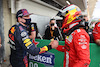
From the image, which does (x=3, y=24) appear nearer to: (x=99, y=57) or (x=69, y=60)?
(x=69, y=60)

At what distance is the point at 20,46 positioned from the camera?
1.80 metres

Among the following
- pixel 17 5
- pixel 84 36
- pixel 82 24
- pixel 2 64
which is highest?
pixel 17 5

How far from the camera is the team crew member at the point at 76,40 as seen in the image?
1.12 metres

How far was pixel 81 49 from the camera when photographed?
1135mm

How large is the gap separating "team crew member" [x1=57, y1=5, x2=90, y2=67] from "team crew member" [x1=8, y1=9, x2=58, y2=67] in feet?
1.73

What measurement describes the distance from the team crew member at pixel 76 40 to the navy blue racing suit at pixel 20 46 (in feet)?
1.84

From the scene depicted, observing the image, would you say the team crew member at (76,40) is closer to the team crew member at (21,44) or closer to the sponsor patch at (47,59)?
the team crew member at (21,44)

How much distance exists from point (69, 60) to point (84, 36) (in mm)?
490

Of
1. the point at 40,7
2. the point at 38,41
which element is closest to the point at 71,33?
the point at 38,41

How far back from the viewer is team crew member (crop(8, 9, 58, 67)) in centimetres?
168

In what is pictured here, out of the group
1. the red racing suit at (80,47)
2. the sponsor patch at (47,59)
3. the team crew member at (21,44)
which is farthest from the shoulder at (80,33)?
the sponsor patch at (47,59)

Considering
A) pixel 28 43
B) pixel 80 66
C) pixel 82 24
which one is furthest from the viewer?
pixel 28 43

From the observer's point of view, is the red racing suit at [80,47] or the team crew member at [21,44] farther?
the team crew member at [21,44]

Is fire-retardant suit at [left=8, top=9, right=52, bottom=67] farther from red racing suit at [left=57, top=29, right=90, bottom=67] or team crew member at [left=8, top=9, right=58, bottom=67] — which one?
red racing suit at [left=57, top=29, right=90, bottom=67]
